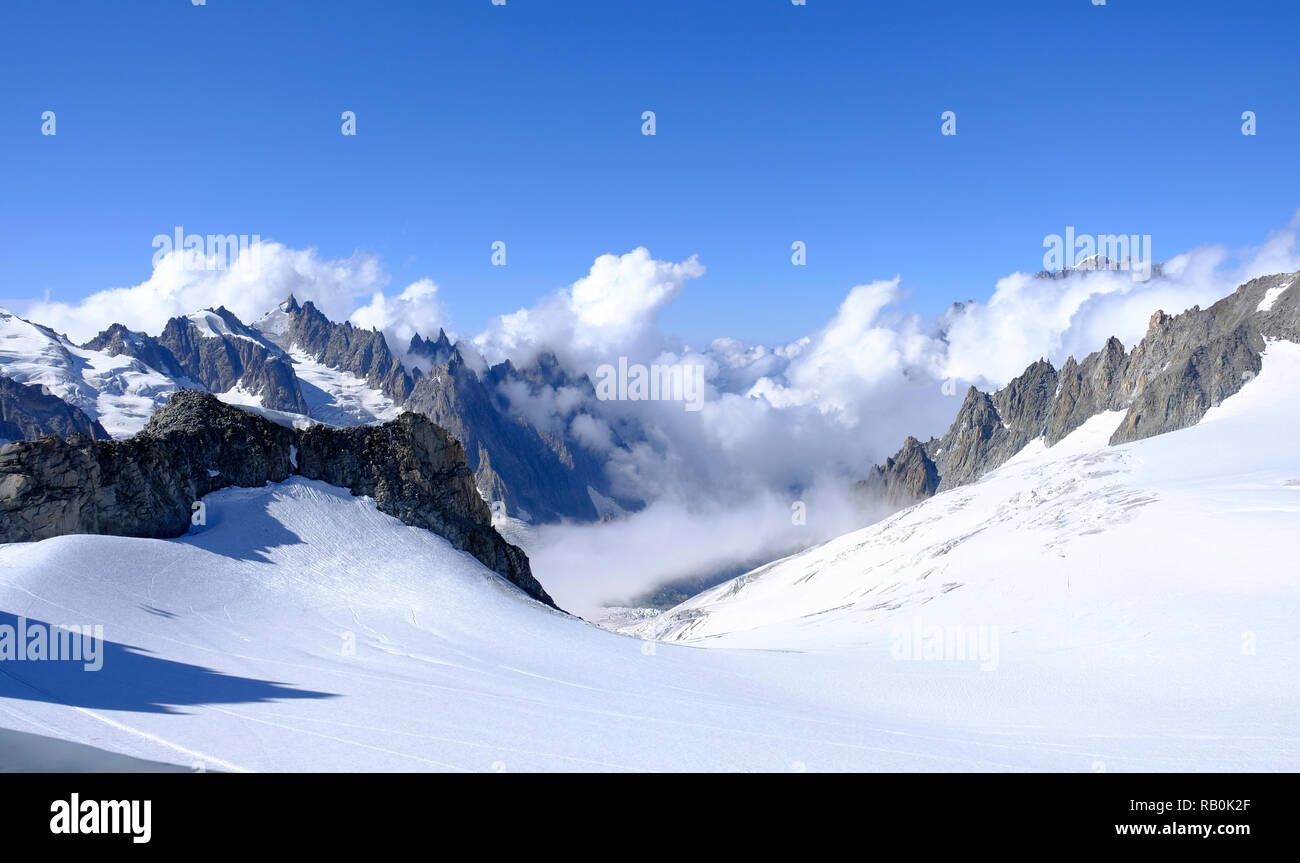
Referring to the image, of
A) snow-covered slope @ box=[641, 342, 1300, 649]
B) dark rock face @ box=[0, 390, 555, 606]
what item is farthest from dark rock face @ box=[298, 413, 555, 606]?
snow-covered slope @ box=[641, 342, 1300, 649]

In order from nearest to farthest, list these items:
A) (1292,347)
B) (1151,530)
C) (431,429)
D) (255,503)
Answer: (255,503) → (1151,530) → (431,429) → (1292,347)

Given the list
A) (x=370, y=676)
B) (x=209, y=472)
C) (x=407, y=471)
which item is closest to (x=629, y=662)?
(x=370, y=676)

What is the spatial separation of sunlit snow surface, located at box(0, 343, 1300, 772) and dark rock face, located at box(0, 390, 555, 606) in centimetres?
231

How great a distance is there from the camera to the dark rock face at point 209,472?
3875cm

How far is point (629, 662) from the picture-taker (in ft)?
104

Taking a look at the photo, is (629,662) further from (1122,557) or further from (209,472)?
(1122,557)

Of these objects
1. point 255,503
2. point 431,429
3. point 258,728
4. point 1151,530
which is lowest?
point 258,728

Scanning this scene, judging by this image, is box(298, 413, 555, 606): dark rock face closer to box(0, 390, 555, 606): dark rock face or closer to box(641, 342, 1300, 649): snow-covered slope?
box(0, 390, 555, 606): dark rock face

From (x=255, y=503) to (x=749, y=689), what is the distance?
3034 cm

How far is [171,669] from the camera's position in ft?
81.1

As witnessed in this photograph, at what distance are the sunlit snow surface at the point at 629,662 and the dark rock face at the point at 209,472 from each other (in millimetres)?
2307

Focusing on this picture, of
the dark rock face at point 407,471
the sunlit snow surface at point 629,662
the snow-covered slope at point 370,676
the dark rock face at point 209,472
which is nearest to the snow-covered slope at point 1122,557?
the sunlit snow surface at point 629,662
